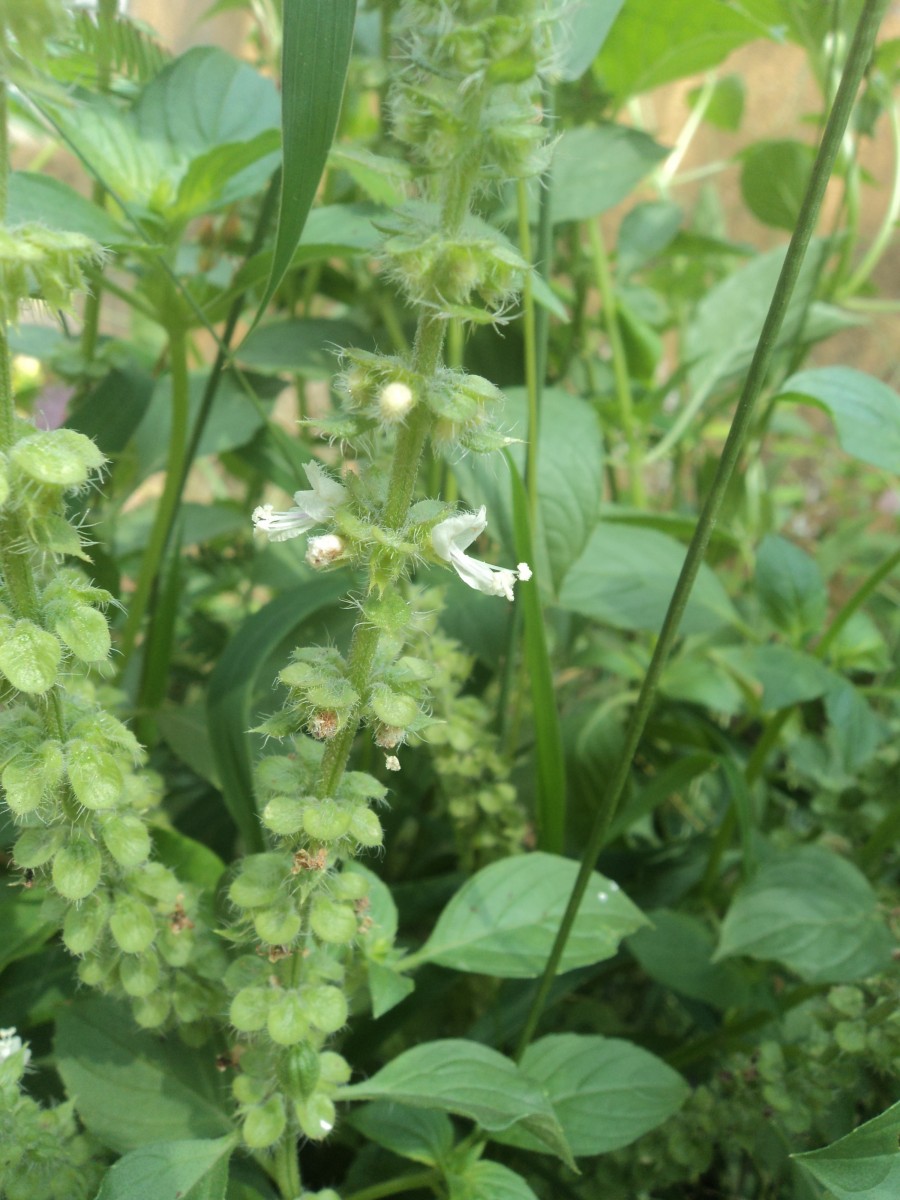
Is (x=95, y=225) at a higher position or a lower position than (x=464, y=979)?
higher

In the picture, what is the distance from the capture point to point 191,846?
523mm

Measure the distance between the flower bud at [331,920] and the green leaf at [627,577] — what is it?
0.39 meters

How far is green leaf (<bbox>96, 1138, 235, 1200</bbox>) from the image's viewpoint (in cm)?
39

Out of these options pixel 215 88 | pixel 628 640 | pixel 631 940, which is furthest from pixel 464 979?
pixel 215 88

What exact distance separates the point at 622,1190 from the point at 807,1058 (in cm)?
14

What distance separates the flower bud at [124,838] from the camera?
0.37 m

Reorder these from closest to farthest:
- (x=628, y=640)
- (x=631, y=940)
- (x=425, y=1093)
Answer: (x=425, y=1093) → (x=631, y=940) → (x=628, y=640)

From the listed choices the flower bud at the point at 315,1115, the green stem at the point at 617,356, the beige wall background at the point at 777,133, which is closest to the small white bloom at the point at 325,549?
the flower bud at the point at 315,1115

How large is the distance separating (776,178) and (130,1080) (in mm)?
1120

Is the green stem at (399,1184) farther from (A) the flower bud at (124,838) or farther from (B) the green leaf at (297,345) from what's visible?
(B) the green leaf at (297,345)

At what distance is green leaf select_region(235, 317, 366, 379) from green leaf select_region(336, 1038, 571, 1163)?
545 mm

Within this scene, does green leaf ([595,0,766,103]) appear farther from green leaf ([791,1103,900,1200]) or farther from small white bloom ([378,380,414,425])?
green leaf ([791,1103,900,1200])

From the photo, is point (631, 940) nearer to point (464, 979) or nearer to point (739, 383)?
point (464, 979)

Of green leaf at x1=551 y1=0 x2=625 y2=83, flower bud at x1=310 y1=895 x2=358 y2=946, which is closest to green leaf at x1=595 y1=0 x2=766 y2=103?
green leaf at x1=551 y1=0 x2=625 y2=83
